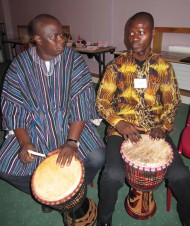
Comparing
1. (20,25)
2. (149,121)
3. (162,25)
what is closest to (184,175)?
(149,121)

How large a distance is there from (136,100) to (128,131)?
0.31 metres

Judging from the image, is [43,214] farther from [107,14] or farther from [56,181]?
[107,14]

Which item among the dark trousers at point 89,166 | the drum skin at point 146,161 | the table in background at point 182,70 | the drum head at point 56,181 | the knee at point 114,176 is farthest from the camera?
the table in background at point 182,70

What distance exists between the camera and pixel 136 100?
167 cm

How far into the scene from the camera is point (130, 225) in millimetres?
1622

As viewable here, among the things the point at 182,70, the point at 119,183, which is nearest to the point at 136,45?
the point at 119,183

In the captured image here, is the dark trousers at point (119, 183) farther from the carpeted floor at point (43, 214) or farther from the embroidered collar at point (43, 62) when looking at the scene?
the embroidered collar at point (43, 62)

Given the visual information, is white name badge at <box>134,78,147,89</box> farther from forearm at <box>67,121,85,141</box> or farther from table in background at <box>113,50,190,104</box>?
table in background at <box>113,50,190,104</box>

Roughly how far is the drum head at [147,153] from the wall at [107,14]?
2688 millimetres

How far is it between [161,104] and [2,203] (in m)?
1.65

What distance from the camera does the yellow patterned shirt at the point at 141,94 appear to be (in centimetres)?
160

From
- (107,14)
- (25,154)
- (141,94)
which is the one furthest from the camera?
(107,14)

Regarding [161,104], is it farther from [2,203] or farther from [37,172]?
[2,203]

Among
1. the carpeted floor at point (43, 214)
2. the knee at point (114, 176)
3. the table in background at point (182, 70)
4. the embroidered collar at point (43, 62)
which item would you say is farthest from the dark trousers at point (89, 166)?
the table in background at point (182, 70)
